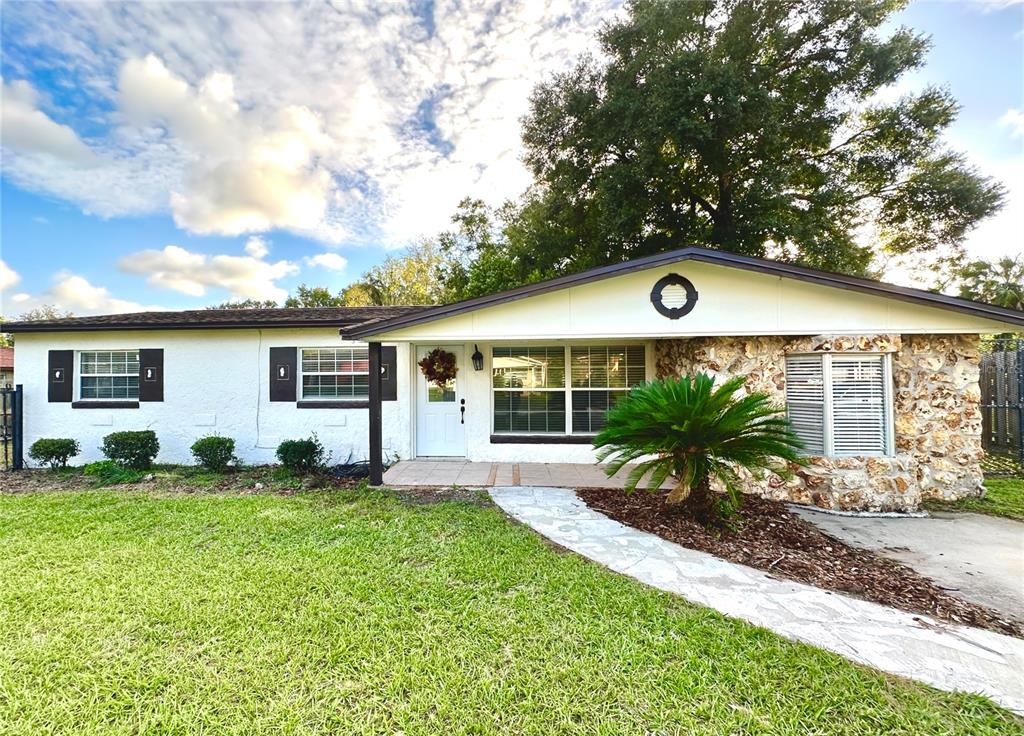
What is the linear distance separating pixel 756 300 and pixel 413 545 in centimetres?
559

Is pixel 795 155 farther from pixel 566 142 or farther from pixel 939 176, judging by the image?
pixel 566 142

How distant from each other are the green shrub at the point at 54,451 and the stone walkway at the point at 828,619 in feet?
30.9

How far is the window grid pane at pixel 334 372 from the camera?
8.26m

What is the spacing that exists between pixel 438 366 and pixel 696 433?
5047 millimetres

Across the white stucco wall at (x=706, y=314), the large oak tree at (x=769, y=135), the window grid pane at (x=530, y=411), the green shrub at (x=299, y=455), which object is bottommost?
the green shrub at (x=299, y=455)

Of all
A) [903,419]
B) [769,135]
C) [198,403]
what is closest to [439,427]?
[198,403]

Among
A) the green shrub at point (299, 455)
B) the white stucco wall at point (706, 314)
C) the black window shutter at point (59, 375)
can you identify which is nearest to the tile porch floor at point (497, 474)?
the green shrub at point (299, 455)

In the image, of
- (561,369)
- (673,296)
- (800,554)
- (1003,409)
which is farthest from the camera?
(561,369)

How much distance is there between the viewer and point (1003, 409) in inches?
282

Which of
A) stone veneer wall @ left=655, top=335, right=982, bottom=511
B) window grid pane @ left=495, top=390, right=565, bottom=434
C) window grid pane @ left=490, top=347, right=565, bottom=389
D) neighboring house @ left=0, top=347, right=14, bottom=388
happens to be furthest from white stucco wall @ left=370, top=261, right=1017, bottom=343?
neighboring house @ left=0, top=347, right=14, bottom=388

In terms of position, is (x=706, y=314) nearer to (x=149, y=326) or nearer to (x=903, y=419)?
(x=903, y=419)

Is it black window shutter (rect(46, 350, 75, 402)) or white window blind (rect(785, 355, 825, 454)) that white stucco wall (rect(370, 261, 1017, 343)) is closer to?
white window blind (rect(785, 355, 825, 454))

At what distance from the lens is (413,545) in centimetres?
420

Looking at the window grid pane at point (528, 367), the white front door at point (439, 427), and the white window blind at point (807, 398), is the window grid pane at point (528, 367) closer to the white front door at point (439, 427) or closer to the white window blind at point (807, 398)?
the white front door at point (439, 427)
